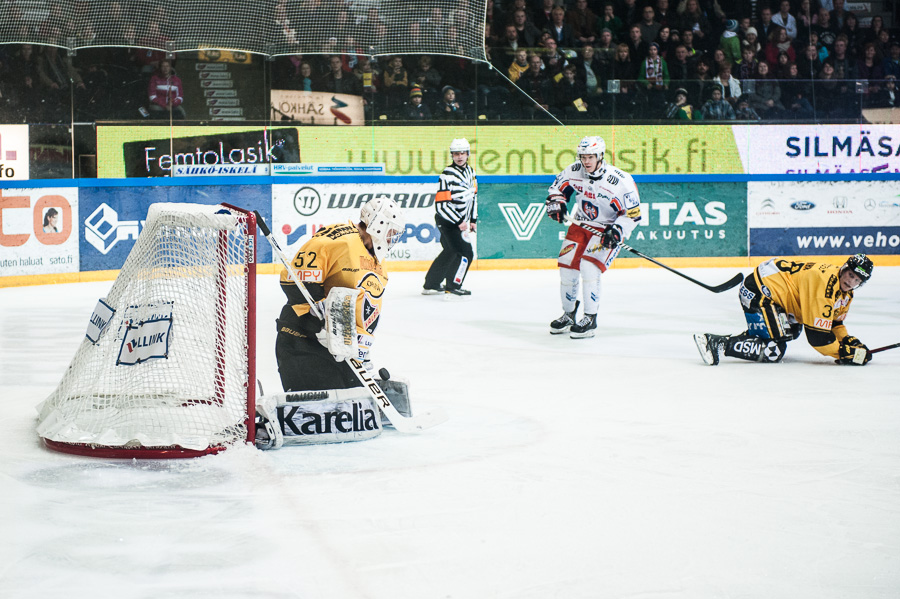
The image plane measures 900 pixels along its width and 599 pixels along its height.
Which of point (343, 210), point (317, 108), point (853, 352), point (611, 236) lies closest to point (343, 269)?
point (853, 352)

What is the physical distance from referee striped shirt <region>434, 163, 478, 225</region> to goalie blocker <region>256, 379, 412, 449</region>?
5.48 m

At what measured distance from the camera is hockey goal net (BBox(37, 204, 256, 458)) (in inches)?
148

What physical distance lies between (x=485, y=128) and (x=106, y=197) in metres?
4.01

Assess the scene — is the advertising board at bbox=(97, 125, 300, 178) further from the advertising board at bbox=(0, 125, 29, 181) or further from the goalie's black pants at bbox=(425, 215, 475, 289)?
the goalie's black pants at bbox=(425, 215, 475, 289)

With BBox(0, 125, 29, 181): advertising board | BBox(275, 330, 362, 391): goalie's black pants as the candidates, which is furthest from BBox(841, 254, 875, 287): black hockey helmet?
BBox(0, 125, 29, 181): advertising board

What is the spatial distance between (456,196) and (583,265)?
2.56 meters

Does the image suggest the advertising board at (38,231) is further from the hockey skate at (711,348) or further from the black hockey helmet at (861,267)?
the black hockey helmet at (861,267)

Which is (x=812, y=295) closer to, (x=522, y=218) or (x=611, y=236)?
(x=611, y=236)

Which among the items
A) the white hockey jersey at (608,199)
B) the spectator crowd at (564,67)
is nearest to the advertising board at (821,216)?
the spectator crowd at (564,67)

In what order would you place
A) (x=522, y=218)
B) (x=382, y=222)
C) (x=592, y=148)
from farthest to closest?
(x=522, y=218) → (x=592, y=148) → (x=382, y=222)

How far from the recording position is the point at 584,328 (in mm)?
6891

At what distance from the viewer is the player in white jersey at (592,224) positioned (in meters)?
7.00

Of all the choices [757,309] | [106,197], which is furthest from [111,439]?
[106,197]

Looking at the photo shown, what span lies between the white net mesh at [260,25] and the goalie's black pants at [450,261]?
108 inches
